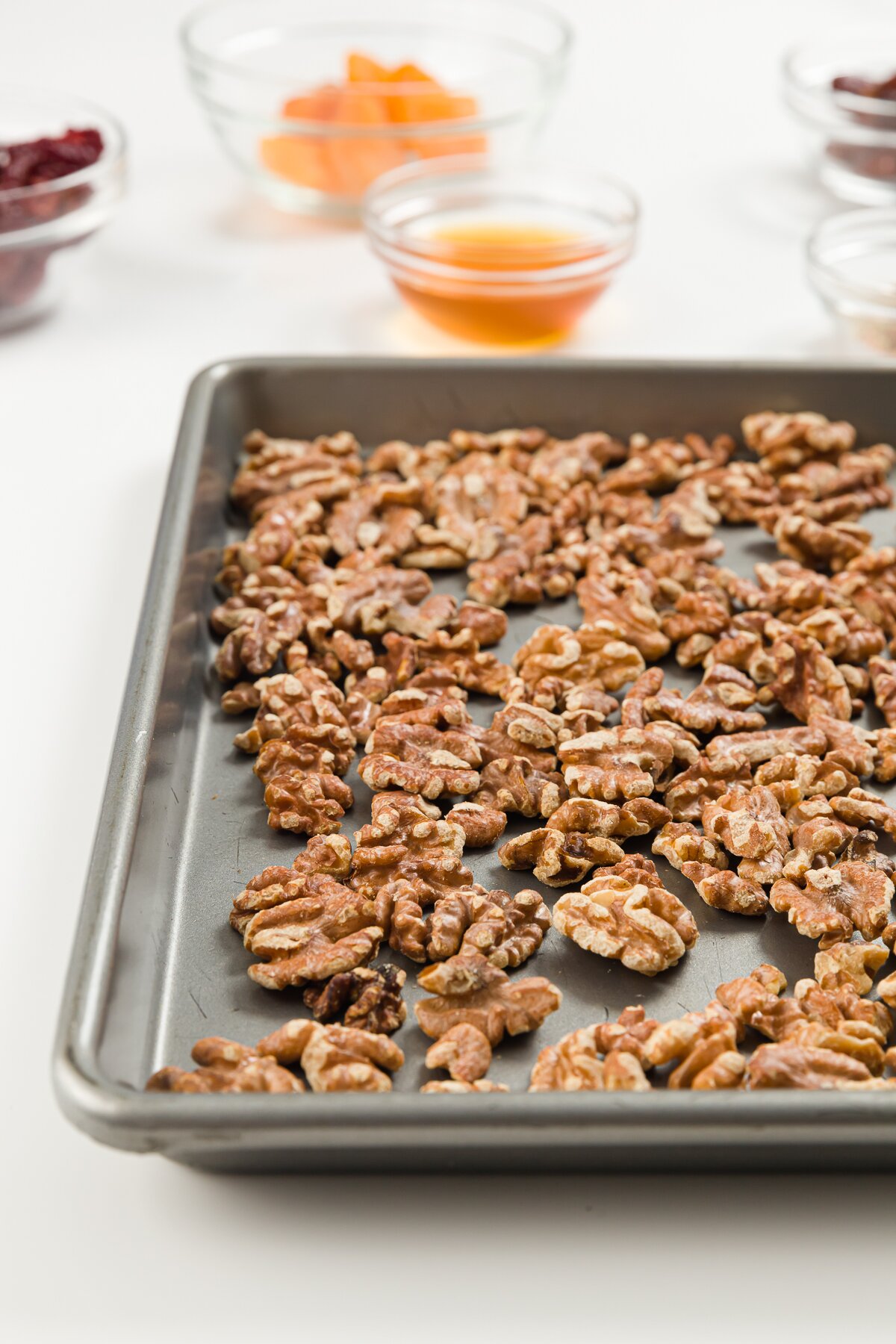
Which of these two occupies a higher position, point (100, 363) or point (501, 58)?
point (501, 58)

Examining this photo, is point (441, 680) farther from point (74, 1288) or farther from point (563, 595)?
point (74, 1288)

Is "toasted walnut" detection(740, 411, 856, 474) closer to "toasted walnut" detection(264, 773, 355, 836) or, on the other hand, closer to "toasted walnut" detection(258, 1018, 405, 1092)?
"toasted walnut" detection(264, 773, 355, 836)

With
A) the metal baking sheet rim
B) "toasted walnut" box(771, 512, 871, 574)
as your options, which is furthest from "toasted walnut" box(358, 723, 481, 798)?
"toasted walnut" box(771, 512, 871, 574)

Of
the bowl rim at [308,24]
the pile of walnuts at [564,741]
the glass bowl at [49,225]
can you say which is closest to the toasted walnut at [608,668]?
the pile of walnuts at [564,741]

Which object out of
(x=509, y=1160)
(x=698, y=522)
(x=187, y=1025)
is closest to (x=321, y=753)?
(x=187, y=1025)

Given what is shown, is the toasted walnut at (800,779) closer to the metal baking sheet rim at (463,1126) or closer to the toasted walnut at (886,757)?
the toasted walnut at (886,757)

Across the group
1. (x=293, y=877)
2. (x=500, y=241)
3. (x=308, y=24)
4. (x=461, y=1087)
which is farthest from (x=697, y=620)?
(x=308, y=24)
